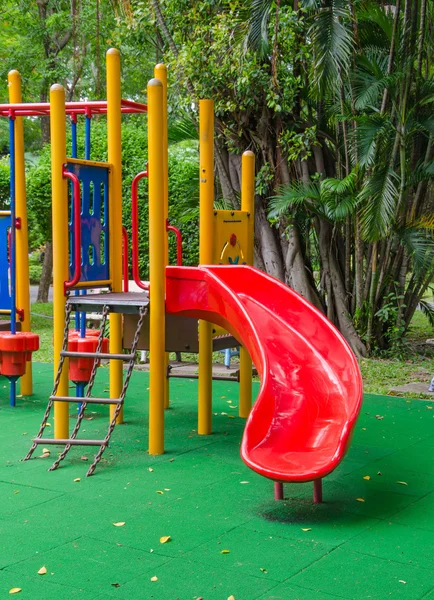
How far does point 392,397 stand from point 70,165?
150 inches

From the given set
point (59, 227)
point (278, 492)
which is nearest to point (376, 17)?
point (59, 227)

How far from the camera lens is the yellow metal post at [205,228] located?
20.9 feet

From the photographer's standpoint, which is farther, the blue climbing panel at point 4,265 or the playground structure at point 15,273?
the blue climbing panel at point 4,265

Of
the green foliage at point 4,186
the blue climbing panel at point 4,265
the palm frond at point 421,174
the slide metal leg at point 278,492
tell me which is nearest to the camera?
the slide metal leg at point 278,492

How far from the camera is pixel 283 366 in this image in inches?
213

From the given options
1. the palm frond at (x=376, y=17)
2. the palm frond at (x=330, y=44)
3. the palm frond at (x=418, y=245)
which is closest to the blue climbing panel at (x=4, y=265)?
the palm frond at (x=330, y=44)

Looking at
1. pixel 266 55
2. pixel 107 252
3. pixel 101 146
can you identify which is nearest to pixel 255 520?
pixel 107 252

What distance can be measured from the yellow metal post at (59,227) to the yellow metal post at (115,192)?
2.10 feet

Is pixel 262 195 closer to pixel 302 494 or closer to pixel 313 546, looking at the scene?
pixel 302 494

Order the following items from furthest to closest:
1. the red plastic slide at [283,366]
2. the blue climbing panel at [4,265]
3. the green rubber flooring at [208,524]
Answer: the blue climbing panel at [4,265] → the red plastic slide at [283,366] → the green rubber flooring at [208,524]

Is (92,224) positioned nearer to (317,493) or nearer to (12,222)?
(12,222)

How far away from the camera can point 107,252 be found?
6551mm

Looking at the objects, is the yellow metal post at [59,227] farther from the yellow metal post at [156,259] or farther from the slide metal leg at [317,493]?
the slide metal leg at [317,493]

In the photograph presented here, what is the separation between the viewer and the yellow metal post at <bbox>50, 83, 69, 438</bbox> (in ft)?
19.2
